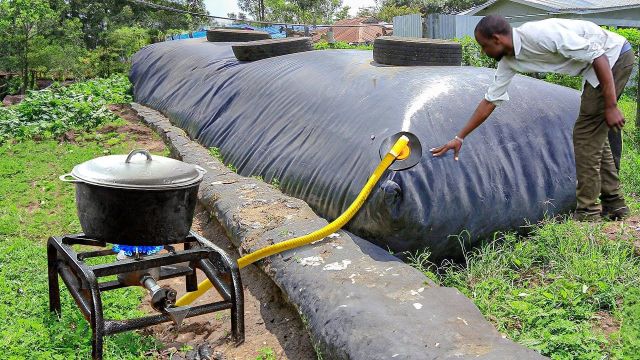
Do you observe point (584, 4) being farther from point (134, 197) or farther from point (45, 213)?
point (134, 197)

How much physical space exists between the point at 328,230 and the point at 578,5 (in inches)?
789

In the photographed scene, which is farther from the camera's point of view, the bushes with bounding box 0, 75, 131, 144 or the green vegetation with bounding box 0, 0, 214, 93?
the green vegetation with bounding box 0, 0, 214, 93

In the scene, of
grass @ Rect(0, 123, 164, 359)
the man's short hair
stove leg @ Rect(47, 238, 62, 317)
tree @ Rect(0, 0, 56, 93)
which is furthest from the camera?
tree @ Rect(0, 0, 56, 93)

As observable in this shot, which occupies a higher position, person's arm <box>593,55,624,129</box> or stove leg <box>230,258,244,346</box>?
person's arm <box>593,55,624,129</box>

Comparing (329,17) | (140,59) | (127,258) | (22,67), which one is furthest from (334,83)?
(329,17)

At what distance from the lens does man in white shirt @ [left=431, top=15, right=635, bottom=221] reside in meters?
4.19

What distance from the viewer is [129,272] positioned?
3.47 metres

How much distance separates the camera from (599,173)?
4473 millimetres

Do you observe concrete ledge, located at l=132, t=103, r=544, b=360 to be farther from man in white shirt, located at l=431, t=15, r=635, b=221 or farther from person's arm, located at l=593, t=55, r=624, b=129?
person's arm, located at l=593, t=55, r=624, b=129

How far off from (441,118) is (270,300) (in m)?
1.69

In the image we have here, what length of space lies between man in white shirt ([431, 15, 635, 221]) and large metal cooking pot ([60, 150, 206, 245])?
180 cm

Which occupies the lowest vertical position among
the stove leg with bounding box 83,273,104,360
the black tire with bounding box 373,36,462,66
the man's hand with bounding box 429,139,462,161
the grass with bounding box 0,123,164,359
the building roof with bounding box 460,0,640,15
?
the grass with bounding box 0,123,164,359

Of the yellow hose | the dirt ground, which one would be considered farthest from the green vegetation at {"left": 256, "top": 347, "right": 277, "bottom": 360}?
the yellow hose

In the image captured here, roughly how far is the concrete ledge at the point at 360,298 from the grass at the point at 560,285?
0.36 m
